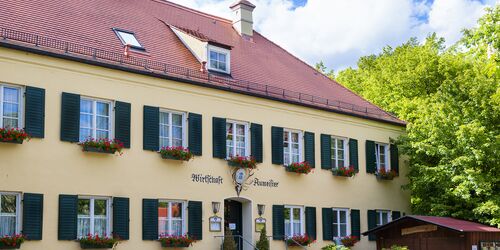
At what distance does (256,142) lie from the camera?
25172mm

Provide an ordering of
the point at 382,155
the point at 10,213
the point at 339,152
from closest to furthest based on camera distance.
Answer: the point at 10,213 < the point at 339,152 < the point at 382,155

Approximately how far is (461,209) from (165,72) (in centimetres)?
1238

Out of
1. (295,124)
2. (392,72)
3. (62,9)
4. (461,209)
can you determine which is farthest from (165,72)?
(392,72)

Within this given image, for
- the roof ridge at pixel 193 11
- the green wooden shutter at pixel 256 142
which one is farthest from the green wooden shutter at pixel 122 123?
the roof ridge at pixel 193 11

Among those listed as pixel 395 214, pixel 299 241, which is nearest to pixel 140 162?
pixel 299 241

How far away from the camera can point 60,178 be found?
1966 cm

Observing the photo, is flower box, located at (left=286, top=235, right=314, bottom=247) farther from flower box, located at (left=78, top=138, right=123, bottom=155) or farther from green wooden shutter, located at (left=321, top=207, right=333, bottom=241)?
flower box, located at (left=78, top=138, right=123, bottom=155)

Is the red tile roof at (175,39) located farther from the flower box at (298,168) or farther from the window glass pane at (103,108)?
the flower box at (298,168)

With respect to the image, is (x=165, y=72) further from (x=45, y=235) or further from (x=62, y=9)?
(x=45, y=235)

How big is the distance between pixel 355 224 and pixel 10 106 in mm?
14103

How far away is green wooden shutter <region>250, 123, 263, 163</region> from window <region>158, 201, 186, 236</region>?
344 cm

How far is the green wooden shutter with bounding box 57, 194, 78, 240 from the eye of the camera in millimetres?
19359

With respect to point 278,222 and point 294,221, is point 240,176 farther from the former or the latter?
point 294,221

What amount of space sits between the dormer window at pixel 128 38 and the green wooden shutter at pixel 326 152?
7.74 metres
